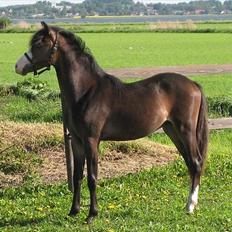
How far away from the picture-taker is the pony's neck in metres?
7.14

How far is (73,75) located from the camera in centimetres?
716

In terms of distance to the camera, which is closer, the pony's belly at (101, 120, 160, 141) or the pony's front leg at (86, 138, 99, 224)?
the pony's front leg at (86, 138, 99, 224)

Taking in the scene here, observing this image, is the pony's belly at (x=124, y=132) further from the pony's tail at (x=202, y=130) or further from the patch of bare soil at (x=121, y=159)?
the patch of bare soil at (x=121, y=159)

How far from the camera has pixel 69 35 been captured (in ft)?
23.5

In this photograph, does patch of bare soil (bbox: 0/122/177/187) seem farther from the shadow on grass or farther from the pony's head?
the pony's head

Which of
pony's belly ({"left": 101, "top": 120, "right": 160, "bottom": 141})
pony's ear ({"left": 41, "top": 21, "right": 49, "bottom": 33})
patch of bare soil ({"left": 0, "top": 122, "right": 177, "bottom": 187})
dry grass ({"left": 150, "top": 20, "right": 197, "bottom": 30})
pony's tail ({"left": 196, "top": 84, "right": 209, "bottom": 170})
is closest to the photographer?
pony's ear ({"left": 41, "top": 21, "right": 49, "bottom": 33})

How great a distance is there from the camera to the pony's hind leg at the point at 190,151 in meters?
7.61

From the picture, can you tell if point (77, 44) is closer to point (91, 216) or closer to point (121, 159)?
point (91, 216)

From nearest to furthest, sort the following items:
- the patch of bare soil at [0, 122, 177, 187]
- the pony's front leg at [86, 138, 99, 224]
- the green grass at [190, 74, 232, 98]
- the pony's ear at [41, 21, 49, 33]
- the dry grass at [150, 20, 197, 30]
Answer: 1. the pony's ear at [41, 21, 49, 33]
2. the pony's front leg at [86, 138, 99, 224]
3. the patch of bare soil at [0, 122, 177, 187]
4. the green grass at [190, 74, 232, 98]
5. the dry grass at [150, 20, 197, 30]

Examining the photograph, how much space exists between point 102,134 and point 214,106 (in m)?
8.37

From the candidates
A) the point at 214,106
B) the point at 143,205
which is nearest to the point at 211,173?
the point at 143,205

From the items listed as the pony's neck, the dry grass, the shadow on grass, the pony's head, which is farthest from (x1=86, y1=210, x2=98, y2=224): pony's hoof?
the dry grass

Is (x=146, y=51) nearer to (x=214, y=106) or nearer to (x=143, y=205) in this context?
A: (x=214, y=106)

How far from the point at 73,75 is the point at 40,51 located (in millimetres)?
460
